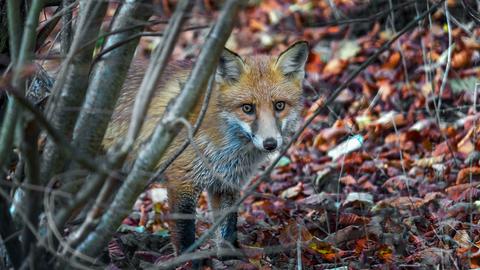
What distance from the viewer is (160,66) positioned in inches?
101

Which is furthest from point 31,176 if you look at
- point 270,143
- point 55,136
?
point 270,143

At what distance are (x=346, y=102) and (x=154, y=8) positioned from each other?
5.79 m

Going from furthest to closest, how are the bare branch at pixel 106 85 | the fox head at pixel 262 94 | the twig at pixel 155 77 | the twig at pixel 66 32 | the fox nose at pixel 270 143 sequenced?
the fox head at pixel 262 94 → the fox nose at pixel 270 143 → the twig at pixel 66 32 → the bare branch at pixel 106 85 → the twig at pixel 155 77

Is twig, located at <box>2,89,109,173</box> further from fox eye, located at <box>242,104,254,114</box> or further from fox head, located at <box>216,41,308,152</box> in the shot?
fox eye, located at <box>242,104,254,114</box>

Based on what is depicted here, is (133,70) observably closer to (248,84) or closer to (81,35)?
(248,84)

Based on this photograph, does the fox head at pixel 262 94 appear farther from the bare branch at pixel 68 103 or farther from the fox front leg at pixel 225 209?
the bare branch at pixel 68 103

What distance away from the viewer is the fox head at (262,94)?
510cm

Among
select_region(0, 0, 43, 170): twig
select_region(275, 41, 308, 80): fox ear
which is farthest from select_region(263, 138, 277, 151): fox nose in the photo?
select_region(0, 0, 43, 170): twig

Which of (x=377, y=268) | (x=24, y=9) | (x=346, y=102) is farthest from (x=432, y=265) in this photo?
(x=346, y=102)

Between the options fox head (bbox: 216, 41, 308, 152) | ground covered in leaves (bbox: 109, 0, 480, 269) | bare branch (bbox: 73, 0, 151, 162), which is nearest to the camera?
bare branch (bbox: 73, 0, 151, 162)

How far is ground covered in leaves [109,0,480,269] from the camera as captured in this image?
4523 millimetres

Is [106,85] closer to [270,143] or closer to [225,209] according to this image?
[270,143]

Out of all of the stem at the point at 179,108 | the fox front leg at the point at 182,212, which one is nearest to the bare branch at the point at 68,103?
the stem at the point at 179,108

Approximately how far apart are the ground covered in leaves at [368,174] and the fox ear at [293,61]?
297 mm
